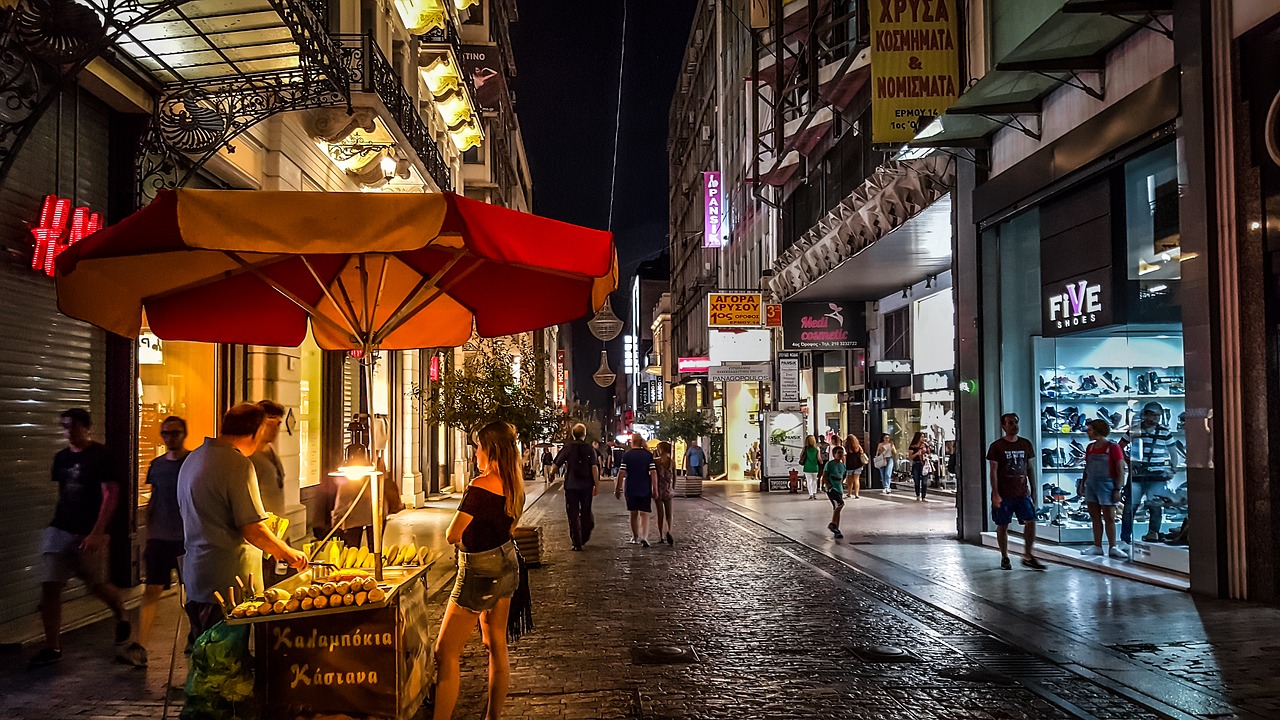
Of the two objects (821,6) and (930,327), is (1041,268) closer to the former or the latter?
(930,327)

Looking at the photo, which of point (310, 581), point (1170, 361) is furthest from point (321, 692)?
point (1170, 361)

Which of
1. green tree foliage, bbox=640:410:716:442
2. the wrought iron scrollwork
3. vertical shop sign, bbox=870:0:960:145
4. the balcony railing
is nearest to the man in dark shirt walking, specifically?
the wrought iron scrollwork

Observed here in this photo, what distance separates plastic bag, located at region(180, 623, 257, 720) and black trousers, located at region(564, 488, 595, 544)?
34.0ft

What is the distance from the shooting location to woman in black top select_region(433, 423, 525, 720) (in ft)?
18.9

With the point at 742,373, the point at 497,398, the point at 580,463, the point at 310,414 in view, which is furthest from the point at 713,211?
the point at 580,463

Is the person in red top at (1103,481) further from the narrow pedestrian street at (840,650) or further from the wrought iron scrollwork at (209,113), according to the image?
the wrought iron scrollwork at (209,113)

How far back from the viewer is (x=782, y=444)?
33.1 meters

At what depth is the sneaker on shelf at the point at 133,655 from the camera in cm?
775

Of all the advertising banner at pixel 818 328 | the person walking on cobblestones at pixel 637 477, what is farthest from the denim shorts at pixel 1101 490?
the advertising banner at pixel 818 328

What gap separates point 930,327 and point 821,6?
9.31 meters

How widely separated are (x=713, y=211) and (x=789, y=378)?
77.3ft

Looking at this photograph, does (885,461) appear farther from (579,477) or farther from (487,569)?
(487,569)

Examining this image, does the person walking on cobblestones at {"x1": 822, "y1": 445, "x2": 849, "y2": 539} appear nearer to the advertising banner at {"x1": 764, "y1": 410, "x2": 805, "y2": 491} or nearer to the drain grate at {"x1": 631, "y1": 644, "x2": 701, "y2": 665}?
the drain grate at {"x1": 631, "y1": 644, "x2": 701, "y2": 665}

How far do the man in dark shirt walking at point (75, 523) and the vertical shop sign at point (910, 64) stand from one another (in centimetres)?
1118
